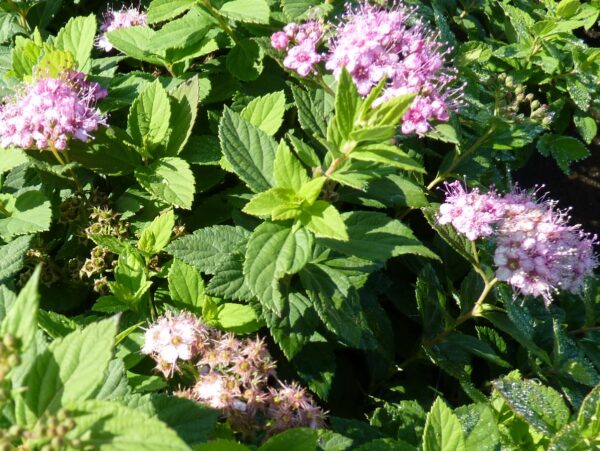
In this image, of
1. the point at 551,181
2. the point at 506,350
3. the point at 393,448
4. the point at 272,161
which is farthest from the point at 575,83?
the point at 393,448

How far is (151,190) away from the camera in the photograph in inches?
78.4

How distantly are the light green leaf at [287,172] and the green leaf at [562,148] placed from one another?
2195mm

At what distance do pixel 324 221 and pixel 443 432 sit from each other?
59 cm

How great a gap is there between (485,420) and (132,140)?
1.39m

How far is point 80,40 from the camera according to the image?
7.12 ft

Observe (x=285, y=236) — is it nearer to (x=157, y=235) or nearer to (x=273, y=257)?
(x=273, y=257)

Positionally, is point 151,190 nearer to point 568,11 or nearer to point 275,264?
point 275,264

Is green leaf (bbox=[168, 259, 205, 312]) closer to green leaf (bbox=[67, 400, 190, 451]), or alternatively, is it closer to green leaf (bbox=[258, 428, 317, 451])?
green leaf (bbox=[258, 428, 317, 451])

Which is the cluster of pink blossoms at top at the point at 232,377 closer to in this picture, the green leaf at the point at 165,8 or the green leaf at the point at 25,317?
the green leaf at the point at 25,317

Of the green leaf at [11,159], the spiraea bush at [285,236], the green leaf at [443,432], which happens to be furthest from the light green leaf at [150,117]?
the green leaf at [443,432]

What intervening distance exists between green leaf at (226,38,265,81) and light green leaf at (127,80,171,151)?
0.36 metres

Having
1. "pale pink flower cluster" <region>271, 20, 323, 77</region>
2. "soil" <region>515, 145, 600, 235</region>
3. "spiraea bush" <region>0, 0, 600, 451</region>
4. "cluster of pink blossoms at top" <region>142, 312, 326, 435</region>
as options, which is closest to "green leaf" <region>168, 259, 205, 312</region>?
"spiraea bush" <region>0, 0, 600, 451</region>

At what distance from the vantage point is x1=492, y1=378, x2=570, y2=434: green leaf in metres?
1.63

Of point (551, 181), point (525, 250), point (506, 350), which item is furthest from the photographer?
point (551, 181)
